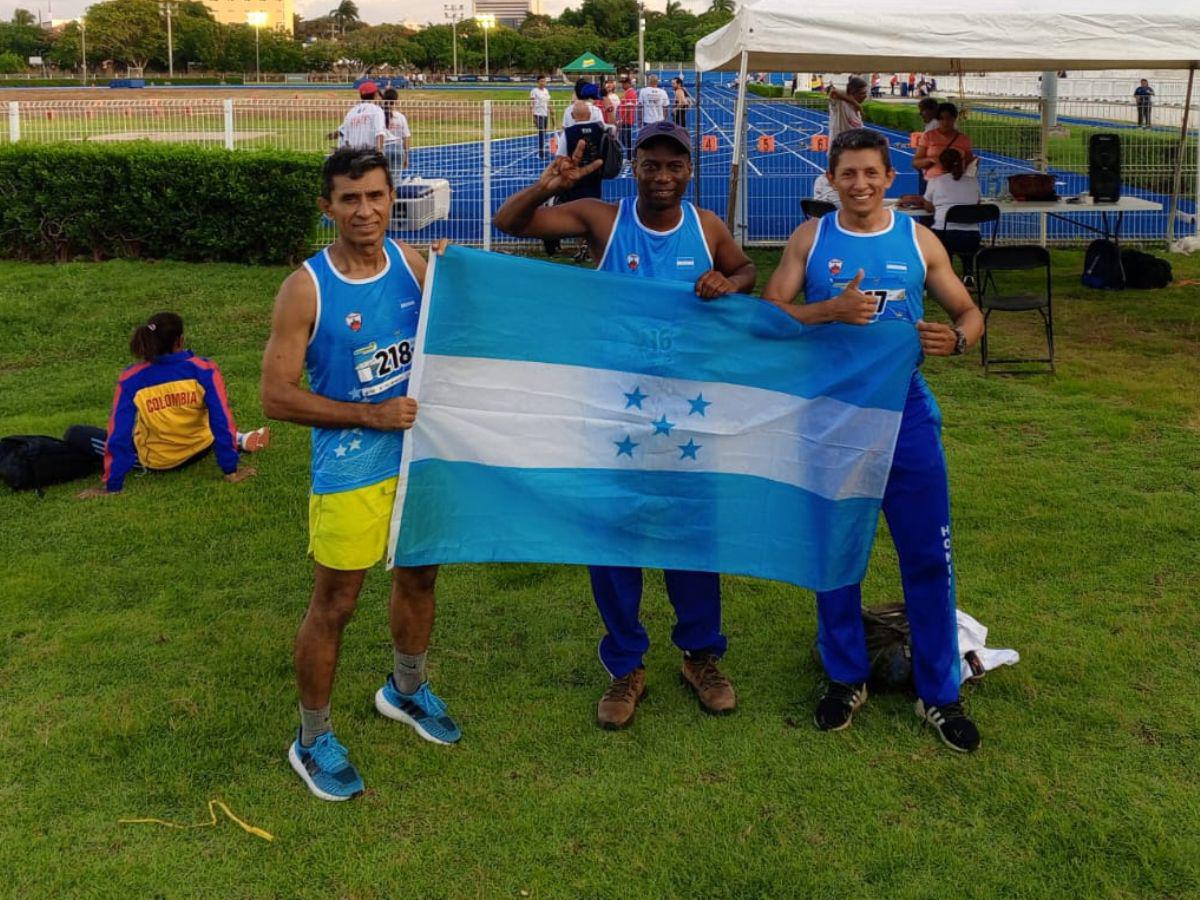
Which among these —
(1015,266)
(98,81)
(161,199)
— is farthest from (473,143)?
(98,81)

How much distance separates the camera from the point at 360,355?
3504 mm

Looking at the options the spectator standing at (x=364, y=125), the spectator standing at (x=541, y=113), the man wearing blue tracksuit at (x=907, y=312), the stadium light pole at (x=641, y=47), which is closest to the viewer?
the man wearing blue tracksuit at (x=907, y=312)

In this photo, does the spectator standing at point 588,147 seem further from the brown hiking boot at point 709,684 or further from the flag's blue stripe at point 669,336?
the brown hiking boot at point 709,684

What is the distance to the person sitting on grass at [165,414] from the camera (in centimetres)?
664

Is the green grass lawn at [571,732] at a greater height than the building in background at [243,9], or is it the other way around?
the building in background at [243,9]

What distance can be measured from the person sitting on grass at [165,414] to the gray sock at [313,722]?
334cm

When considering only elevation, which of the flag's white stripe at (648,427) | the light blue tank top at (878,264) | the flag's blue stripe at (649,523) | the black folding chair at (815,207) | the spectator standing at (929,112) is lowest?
the flag's blue stripe at (649,523)

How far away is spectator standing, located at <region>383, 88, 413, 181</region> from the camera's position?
14.0 meters

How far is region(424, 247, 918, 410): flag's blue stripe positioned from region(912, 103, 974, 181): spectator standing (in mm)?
9032

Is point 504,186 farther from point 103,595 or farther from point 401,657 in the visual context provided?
point 401,657

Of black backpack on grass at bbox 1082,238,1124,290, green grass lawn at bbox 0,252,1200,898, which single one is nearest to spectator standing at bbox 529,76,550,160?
black backpack on grass at bbox 1082,238,1124,290

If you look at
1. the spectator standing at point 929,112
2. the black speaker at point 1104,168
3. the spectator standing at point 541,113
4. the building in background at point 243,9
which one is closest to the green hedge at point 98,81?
the spectator standing at point 541,113

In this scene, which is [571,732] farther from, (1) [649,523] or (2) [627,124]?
(2) [627,124]

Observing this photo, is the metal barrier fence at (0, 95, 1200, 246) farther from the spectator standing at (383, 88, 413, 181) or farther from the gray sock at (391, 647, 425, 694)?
the gray sock at (391, 647, 425, 694)
